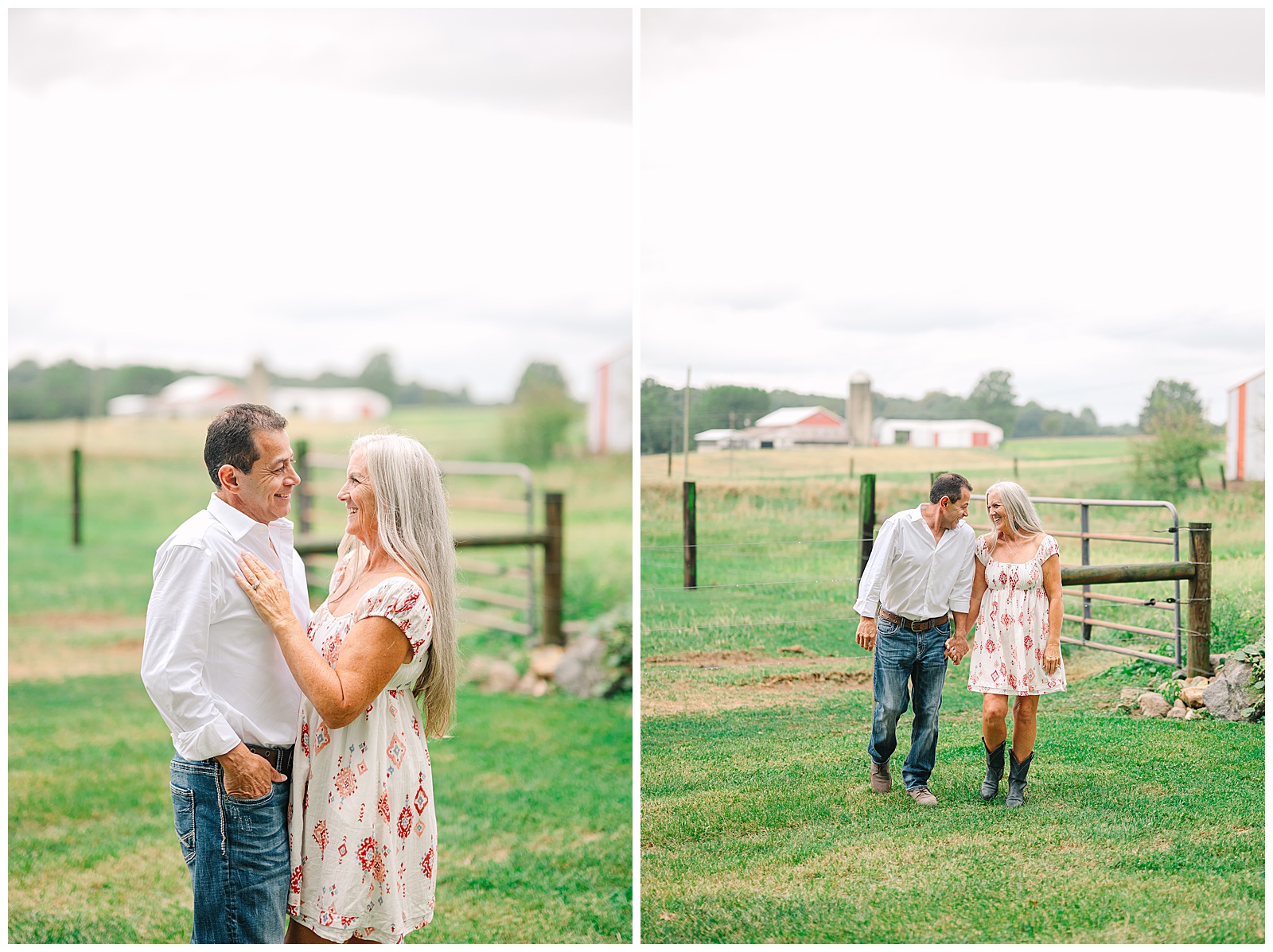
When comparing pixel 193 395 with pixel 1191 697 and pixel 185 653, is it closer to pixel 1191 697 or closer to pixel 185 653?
pixel 185 653

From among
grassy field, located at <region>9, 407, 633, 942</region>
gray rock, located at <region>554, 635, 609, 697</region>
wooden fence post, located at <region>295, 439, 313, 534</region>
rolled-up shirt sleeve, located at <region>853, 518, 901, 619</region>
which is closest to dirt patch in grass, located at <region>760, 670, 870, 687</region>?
rolled-up shirt sleeve, located at <region>853, 518, 901, 619</region>

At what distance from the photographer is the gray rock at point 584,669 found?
6445 millimetres

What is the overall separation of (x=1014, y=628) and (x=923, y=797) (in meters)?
0.63

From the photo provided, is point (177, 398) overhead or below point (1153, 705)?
overhead

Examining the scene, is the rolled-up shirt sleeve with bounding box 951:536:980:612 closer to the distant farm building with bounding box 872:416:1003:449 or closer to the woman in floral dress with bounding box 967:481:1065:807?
the woman in floral dress with bounding box 967:481:1065:807

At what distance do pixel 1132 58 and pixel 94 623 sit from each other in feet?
28.6

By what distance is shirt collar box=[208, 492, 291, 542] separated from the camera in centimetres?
235

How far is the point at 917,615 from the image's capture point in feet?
10.5

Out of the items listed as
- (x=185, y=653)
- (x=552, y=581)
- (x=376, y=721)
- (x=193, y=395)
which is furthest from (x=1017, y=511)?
(x=193, y=395)

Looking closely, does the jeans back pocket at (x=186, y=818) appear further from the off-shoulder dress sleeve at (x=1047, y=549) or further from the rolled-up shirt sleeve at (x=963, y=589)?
the off-shoulder dress sleeve at (x=1047, y=549)

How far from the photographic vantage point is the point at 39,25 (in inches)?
373

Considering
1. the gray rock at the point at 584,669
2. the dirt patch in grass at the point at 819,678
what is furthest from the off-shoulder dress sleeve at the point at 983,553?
the gray rock at the point at 584,669

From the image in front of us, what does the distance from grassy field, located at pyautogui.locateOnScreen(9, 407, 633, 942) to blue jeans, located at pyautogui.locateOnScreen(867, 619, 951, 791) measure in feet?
4.50

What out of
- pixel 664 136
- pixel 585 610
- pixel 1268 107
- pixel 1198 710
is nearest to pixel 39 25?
pixel 585 610
